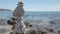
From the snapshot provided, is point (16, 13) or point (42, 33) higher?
point (16, 13)

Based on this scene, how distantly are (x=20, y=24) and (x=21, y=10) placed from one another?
0.85 m

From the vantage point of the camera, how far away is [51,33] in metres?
17.5

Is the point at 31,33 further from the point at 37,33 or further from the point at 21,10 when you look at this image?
the point at 21,10

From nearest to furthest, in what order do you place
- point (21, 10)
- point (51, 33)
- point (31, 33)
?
1. point (21, 10)
2. point (31, 33)
3. point (51, 33)

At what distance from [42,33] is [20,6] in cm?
670

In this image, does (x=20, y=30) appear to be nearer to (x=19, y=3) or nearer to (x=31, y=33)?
(x=19, y=3)

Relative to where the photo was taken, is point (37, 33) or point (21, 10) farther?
point (37, 33)

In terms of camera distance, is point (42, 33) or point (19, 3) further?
point (42, 33)

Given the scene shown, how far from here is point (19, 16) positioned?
962cm

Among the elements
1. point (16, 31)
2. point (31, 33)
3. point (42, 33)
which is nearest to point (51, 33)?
point (42, 33)

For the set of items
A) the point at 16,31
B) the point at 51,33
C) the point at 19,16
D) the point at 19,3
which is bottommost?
the point at 51,33

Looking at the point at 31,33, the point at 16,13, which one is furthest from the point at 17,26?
the point at 31,33

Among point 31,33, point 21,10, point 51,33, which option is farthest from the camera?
point 51,33

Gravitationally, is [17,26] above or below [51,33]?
above
